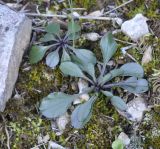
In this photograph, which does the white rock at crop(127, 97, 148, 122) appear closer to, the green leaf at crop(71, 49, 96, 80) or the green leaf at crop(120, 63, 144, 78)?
the green leaf at crop(120, 63, 144, 78)

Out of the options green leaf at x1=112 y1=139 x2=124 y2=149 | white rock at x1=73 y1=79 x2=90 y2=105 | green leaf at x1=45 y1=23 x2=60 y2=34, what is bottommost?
green leaf at x1=112 y1=139 x2=124 y2=149

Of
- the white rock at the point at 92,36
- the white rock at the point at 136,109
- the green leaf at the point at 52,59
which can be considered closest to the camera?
the white rock at the point at 136,109

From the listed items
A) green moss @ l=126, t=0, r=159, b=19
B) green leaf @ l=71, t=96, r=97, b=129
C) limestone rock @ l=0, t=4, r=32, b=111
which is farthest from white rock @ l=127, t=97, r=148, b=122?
limestone rock @ l=0, t=4, r=32, b=111

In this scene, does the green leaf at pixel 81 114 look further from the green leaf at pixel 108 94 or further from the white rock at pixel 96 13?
the white rock at pixel 96 13

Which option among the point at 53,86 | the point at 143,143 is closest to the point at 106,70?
the point at 53,86

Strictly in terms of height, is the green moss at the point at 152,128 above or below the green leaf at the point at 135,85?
below

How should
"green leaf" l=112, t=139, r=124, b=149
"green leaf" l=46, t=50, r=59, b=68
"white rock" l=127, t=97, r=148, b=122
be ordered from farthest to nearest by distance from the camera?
1. "green leaf" l=46, t=50, r=59, b=68
2. "white rock" l=127, t=97, r=148, b=122
3. "green leaf" l=112, t=139, r=124, b=149

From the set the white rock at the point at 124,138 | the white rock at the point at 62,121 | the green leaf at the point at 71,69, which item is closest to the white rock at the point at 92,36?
the green leaf at the point at 71,69

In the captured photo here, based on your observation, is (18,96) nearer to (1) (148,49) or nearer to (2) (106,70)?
(2) (106,70)
